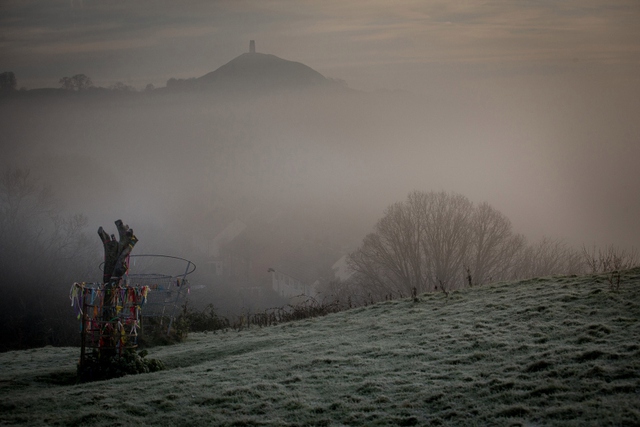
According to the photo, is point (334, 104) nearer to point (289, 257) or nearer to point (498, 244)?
point (289, 257)

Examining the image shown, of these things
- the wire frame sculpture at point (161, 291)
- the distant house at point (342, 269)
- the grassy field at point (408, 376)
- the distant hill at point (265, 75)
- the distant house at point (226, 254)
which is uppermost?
the distant hill at point (265, 75)

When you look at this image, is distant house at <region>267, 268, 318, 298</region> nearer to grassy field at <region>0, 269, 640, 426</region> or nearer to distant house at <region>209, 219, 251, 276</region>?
distant house at <region>209, 219, 251, 276</region>

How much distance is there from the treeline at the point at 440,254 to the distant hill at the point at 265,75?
Result: 1430 inches

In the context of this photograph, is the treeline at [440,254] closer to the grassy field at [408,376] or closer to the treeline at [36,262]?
the treeline at [36,262]

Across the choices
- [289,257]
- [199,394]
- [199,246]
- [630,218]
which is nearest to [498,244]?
[630,218]

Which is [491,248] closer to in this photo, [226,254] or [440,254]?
[440,254]

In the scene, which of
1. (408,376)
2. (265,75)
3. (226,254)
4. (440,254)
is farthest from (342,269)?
(408,376)

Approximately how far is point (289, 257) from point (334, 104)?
33.9 metres

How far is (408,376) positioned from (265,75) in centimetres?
7379

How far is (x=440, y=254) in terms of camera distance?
156 ft

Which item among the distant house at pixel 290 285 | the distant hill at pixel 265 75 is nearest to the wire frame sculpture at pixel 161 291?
the distant house at pixel 290 285

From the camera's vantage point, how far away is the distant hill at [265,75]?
77812 millimetres

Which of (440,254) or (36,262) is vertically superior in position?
(36,262)

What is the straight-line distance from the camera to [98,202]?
198ft
